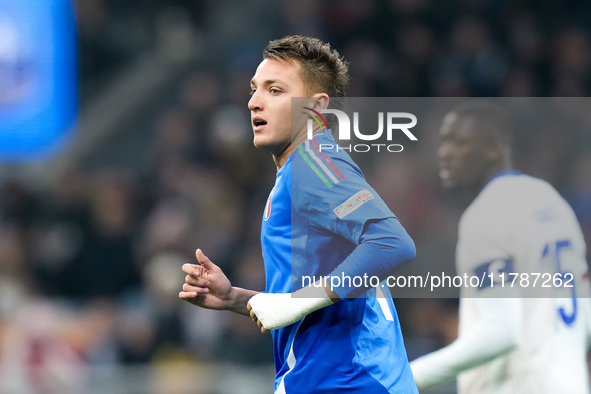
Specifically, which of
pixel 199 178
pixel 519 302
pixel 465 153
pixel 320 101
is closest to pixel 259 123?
pixel 320 101

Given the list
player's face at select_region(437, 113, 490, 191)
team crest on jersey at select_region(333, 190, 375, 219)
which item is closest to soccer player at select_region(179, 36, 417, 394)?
team crest on jersey at select_region(333, 190, 375, 219)

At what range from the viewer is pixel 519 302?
360 centimetres

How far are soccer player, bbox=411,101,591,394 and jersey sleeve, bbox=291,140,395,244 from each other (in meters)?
1.12

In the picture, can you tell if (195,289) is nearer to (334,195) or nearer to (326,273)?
(326,273)

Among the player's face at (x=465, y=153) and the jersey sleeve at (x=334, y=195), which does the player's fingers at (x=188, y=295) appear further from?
the player's face at (x=465, y=153)

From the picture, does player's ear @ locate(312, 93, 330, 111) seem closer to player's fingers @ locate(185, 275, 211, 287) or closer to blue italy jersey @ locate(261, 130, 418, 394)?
blue italy jersey @ locate(261, 130, 418, 394)

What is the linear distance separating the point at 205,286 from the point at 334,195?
2.01ft

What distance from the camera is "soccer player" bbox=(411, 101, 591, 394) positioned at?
358 centimetres

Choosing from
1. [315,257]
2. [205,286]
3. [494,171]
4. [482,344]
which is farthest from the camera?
[494,171]

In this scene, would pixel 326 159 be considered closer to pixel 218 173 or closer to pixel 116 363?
pixel 116 363

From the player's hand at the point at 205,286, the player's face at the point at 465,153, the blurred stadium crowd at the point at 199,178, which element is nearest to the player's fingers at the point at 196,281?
the player's hand at the point at 205,286

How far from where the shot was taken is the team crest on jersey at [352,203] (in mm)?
2662

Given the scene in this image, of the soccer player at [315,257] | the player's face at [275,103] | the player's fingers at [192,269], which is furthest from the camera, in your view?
the player's face at [275,103]

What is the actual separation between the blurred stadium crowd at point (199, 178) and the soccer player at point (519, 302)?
1111mm
